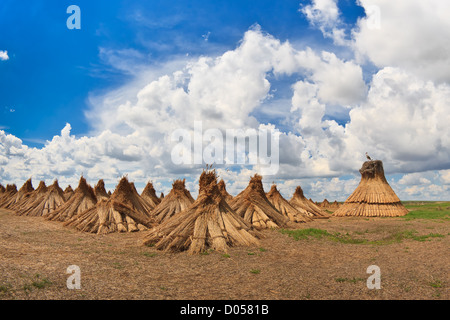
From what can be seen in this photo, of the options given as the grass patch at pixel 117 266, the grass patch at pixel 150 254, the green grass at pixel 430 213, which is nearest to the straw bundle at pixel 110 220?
the grass patch at pixel 150 254

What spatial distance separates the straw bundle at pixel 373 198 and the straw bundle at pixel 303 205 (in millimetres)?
1915

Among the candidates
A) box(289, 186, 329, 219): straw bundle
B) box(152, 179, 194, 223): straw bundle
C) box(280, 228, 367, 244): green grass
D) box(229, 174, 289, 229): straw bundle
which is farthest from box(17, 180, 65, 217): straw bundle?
box(289, 186, 329, 219): straw bundle

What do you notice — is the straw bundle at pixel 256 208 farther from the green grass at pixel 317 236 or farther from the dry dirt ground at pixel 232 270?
the dry dirt ground at pixel 232 270

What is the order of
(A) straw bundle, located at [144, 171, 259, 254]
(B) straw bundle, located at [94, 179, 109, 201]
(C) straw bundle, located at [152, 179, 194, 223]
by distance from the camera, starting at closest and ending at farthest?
(A) straw bundle, located at [144, 171, 259, 254] → (C) straw bundle, located at [152, 179, 194, 223] → (B) straw bundle, located at [94, 179, 109, 201]

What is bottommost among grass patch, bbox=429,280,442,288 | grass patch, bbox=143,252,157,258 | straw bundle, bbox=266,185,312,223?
grass patch, bbox=429,280,442,288

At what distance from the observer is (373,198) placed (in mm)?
29000

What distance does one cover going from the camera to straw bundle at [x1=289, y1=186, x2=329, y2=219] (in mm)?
29844

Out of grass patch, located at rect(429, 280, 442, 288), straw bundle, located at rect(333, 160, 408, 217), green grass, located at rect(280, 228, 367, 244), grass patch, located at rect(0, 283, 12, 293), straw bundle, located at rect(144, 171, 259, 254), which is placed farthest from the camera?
straw bundle, located at rect(333, 160, 408, 217)

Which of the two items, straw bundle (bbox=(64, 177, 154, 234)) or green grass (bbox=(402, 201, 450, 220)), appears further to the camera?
green grass (bbox=(402, 201, 450, 220))

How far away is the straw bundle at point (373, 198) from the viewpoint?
28203 mm

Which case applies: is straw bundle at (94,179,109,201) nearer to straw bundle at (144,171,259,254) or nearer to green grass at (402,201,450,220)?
straw bundle at (144,171,259,254)

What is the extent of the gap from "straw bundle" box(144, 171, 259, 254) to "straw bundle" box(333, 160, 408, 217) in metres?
18.5

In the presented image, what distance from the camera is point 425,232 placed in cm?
1689
